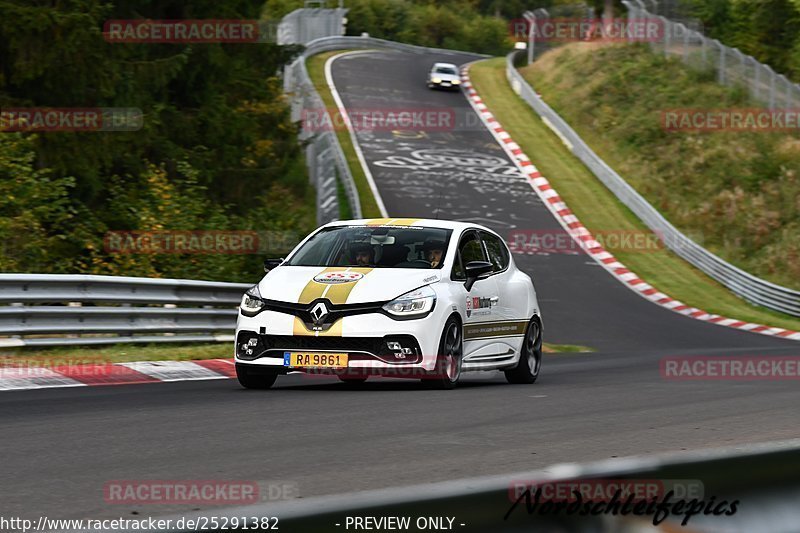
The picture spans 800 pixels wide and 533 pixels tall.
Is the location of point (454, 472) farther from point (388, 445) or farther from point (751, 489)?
point (751, 489)

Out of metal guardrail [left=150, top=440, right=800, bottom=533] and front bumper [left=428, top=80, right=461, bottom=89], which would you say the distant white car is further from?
metal guardrail [left=150, top=440, right=800, bottom=533]

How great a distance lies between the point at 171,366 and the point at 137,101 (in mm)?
12155

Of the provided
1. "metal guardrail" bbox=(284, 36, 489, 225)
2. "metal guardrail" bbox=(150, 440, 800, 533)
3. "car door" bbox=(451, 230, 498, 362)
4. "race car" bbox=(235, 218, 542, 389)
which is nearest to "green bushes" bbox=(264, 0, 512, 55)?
"metal guardrail" bbox=(284, 36, 489, 225)

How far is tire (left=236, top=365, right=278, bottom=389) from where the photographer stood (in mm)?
11070

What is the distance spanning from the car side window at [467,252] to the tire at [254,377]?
1.92 meters

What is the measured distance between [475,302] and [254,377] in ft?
7.29

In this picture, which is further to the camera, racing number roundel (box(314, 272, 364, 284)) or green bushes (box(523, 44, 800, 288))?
green bushes (box(523, 44, 800, 288))

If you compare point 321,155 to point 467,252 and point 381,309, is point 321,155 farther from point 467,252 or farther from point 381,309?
point 381,309

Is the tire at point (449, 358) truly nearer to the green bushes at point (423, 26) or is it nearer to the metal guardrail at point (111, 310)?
the metal guardrail at point (111, 310)

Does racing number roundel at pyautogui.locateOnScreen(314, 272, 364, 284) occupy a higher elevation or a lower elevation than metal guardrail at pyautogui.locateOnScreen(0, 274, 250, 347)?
higher

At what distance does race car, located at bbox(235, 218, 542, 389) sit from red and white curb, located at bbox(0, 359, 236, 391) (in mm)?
1472

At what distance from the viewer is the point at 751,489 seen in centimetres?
338

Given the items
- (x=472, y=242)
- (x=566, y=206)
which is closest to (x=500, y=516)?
(x=472, y=242)

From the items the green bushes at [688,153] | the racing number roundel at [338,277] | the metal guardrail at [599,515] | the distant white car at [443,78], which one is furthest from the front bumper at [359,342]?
the distant white car at [443,78]
